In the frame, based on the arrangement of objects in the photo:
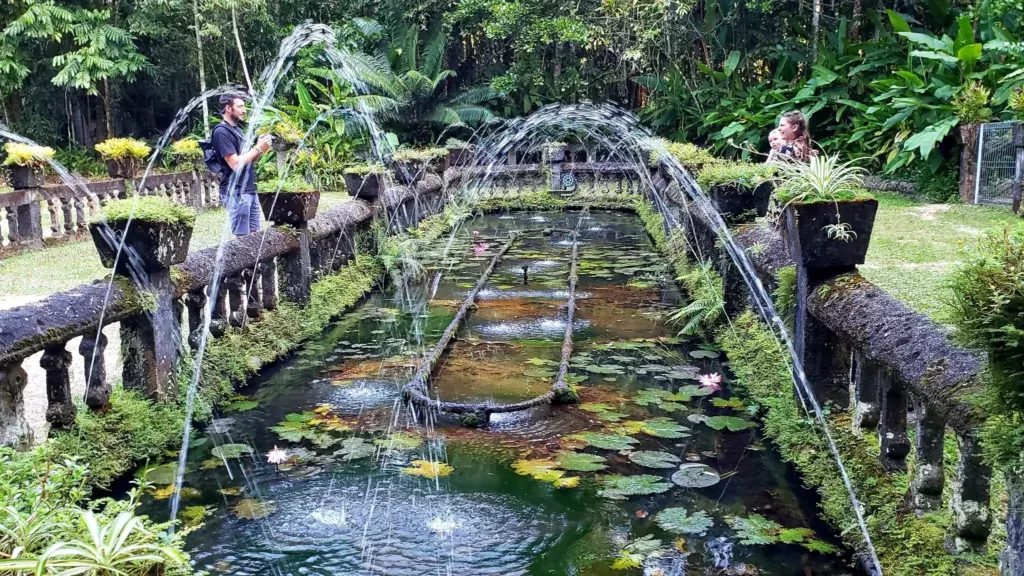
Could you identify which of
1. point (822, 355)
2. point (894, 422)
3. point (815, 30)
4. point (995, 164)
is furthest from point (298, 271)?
point (815, 30)

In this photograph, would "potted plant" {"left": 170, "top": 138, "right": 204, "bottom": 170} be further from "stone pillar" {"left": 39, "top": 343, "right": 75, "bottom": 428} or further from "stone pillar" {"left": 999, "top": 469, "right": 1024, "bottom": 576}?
"stone pillar" {"left": 999, "top": 469, "right": 1024, "bottom": 576}

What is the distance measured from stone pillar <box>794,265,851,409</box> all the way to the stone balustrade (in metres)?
6.91

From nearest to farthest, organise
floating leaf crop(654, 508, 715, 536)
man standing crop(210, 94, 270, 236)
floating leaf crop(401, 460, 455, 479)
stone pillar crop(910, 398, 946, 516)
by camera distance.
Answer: stone pillar crop(910, 398, 946, 516) → floating leaf crop(654, 508, 715, 536) → floating leaf crop(401, 460, 455, 479) → man standing crop(210, 94, 270, 236)

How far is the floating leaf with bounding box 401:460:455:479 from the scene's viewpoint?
405 centimetres

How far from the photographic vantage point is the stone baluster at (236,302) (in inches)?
226

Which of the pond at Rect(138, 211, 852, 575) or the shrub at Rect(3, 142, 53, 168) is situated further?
the shrub at Rect(3, 142, 53, 168)

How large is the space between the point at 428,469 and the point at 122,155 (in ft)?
37.8

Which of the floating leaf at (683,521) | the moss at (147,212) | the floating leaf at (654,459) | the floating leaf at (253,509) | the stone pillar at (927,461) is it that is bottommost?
the floating leaf at (683,521)

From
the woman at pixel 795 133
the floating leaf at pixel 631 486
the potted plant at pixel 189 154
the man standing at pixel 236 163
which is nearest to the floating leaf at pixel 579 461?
the floating leaf at pixel 631 486

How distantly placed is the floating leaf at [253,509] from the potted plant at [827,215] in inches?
111

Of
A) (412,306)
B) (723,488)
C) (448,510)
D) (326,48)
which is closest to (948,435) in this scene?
(723,488)

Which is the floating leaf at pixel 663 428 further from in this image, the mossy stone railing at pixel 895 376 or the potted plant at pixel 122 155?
the potted plant at pixel 122 155

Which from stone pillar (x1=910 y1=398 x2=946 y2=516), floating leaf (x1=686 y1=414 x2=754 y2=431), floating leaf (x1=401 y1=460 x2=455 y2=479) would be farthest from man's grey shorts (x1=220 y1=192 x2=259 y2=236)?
stone pillar (x1=910 y1=398 x2=946 y2=516)

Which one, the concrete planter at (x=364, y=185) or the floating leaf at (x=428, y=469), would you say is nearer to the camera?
the floating leaf at (x=428, y=469)
